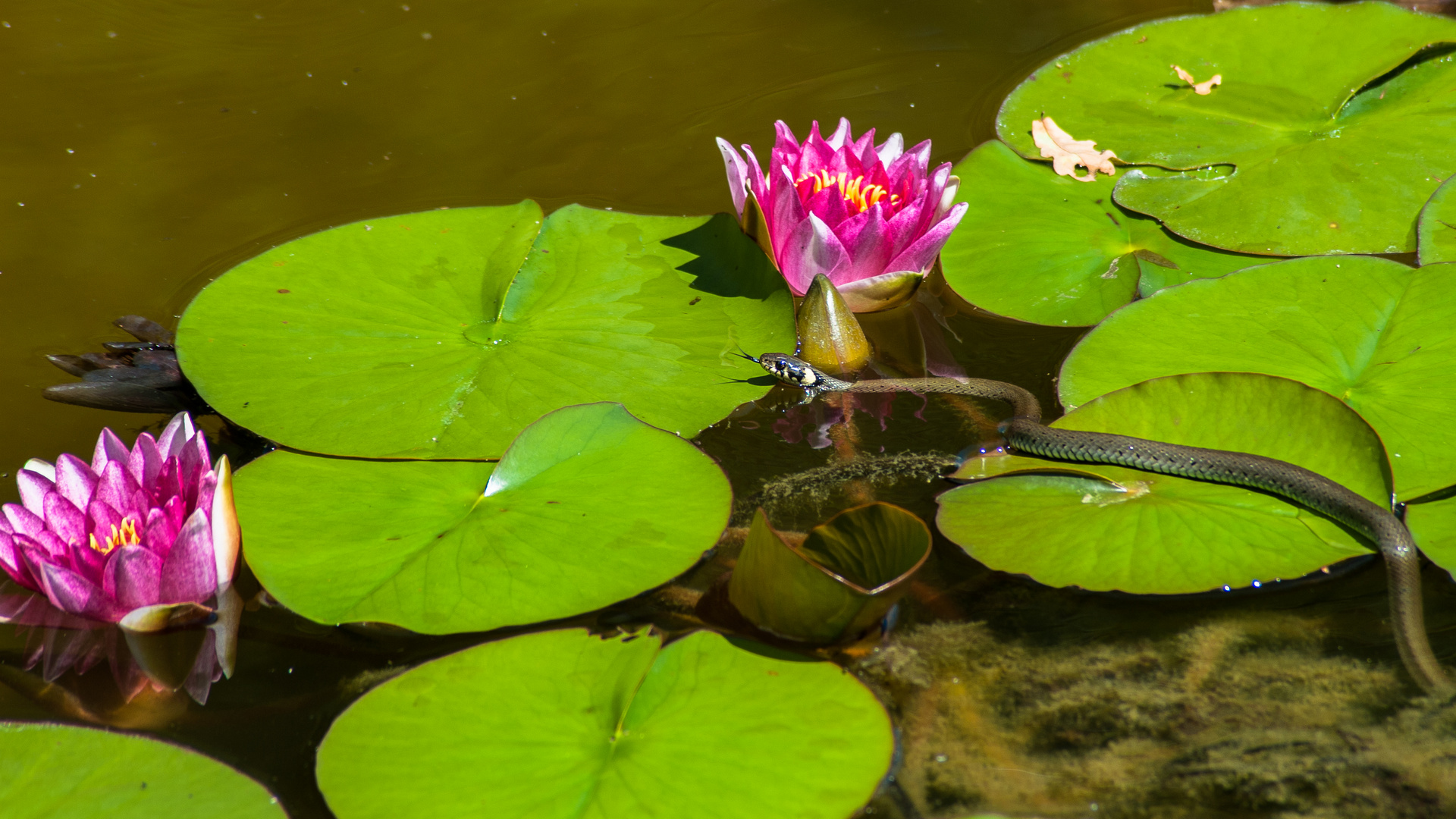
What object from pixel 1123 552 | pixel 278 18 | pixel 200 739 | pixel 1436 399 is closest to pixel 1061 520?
pixel 1123 552

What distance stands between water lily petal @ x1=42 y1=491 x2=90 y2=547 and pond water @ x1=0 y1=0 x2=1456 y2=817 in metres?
0.29

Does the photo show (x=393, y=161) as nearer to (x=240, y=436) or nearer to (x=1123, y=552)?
(x=240, y=436)

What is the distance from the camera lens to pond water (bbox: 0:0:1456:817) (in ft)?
6.63

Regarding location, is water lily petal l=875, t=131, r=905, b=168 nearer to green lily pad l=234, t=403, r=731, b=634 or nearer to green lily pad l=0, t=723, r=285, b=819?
green lily pad l=234, t=403, r=731, b=634

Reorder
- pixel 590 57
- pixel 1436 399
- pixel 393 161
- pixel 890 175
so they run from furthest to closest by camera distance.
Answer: pixel 590 57 < pixel 393 161 < pixel 890 175 < pixel 1436 399

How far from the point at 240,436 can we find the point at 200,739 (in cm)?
96

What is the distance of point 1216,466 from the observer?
7.68 ft

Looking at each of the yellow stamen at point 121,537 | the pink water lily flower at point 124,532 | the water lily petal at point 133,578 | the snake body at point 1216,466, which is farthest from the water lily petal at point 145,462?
the snake body at point 1216,466

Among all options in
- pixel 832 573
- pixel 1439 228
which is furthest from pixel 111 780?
pixel 1439 228

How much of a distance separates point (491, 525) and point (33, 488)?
3.31 feet

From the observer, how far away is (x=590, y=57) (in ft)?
14.0

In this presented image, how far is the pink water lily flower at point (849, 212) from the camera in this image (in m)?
2.78

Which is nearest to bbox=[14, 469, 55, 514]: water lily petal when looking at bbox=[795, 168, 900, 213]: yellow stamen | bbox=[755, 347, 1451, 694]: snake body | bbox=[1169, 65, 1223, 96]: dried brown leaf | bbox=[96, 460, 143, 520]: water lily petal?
bbox=[96, 460, 143, 520]: water lily petal

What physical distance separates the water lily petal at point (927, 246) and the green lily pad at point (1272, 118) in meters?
0.74
